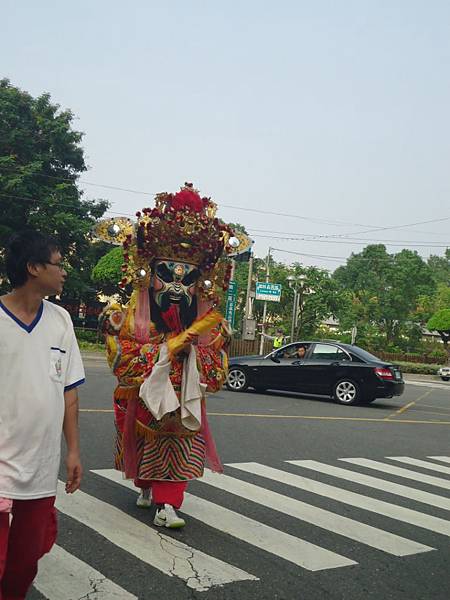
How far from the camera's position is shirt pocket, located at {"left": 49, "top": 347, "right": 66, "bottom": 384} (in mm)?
2867

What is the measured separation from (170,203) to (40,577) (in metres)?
3.01

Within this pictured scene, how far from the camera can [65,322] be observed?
120 inches

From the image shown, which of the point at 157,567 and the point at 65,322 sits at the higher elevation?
the point at 65,322

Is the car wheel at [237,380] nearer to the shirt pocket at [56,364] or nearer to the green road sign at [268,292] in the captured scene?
the shirt pocket at [56,364]

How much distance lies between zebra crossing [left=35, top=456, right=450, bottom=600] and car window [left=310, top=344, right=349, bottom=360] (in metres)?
7.60

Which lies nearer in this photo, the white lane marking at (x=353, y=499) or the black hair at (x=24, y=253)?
the black hair at (x=24, y=253)

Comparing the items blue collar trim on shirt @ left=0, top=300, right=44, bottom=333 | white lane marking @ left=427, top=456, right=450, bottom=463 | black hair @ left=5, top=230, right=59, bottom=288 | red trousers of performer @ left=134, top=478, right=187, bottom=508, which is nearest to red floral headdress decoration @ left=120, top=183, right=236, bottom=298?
red trousers of performer @ left=134, top=478, right=187, bottom=508

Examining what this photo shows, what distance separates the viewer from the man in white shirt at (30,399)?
276 cm

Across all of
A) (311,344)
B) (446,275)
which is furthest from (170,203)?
(446,275)

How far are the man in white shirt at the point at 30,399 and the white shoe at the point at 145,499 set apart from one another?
2.41 meters

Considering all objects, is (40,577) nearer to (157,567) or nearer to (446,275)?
(157,567)

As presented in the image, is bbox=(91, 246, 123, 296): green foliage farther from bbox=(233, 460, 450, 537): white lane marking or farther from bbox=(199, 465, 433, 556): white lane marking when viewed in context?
bbox=(199, 465, 433, 556): white lane marking

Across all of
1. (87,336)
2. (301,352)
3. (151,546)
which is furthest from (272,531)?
(87,336)

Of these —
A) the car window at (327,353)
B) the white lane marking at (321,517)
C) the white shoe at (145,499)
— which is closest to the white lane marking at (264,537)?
the white shoe at (145,499)
